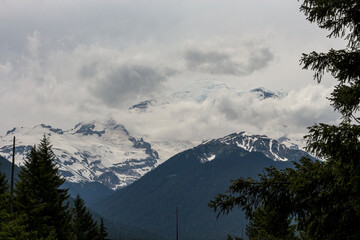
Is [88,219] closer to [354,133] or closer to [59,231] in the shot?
[59,231]

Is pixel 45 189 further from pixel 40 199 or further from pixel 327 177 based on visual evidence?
pixel 327 177

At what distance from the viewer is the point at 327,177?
880cm

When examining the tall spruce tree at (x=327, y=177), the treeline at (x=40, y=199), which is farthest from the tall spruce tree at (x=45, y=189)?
the tall spruce tree at (x=327, y=177)

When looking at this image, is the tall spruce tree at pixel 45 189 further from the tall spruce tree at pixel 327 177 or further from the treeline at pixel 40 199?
the tall spruce tree at pixel 327 177

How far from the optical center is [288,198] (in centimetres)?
979

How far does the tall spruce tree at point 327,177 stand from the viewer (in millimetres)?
8359

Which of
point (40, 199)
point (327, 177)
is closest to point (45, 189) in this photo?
point (40, 199)

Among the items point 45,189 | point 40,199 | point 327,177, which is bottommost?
point 327,177

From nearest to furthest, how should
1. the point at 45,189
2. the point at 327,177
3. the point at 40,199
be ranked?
1. the point at 327,177
2. the point at 40,199
3. the point at 45,189

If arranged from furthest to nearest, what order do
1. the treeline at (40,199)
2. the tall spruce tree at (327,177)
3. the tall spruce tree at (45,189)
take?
the tall spruce tree at (45,189)
the treeline at (40,199)
the tall spruce tree at (327,177)

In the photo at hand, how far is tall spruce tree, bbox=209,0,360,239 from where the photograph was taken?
27.4 feet

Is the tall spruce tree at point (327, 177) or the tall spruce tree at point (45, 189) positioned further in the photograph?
the tall spruce tree at point (45, 189)

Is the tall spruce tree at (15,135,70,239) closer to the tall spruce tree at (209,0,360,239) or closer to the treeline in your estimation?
the treeline

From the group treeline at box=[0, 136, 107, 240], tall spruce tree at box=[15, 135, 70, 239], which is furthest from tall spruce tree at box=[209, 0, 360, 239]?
tall spruce tree at box=[15, 135, 70, 239]
